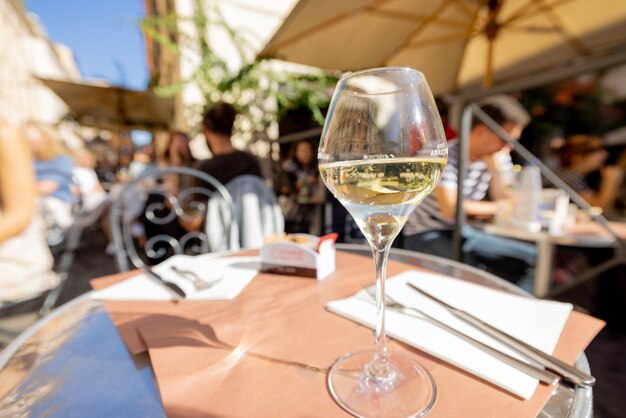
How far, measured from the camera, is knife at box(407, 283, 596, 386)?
39cm

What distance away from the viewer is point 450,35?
117 inches

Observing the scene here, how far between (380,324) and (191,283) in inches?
20.0

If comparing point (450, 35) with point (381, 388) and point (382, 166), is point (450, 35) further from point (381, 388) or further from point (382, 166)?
point (381, 388)

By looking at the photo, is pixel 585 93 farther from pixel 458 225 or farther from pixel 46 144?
pixel 46 144

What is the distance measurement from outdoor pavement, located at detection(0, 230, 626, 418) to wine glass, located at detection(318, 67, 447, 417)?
0.32m

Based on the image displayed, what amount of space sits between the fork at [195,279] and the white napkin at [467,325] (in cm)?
30

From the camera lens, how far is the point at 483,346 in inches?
17.6

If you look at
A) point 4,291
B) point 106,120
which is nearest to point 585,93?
point 4,291

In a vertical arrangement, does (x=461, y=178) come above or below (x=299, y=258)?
above

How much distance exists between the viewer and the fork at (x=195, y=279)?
2.42ft

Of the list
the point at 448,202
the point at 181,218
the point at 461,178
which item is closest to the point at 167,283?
the point at 461,178

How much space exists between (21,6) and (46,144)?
2264cm

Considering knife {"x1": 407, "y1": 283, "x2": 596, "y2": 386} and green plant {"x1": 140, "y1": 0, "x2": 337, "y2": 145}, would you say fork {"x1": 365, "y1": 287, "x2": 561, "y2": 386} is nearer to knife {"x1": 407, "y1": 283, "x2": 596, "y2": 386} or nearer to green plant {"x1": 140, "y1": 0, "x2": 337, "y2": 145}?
knife {"x1": 407, "y1": 283, "x2": 596, "y2": 386}

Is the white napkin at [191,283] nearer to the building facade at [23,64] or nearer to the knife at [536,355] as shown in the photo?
the knife at [536,355]
